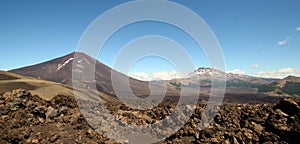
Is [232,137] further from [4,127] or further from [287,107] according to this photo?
[4,127]

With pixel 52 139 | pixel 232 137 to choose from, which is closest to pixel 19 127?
pixel 52 139

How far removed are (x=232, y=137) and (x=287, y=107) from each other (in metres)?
3.63

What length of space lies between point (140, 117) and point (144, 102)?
3.72 metres

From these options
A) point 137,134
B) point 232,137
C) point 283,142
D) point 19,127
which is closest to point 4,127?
point 19,127

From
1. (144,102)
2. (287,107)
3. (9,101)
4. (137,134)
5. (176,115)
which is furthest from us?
(144,102)

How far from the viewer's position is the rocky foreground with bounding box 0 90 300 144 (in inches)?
487

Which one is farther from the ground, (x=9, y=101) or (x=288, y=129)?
(x=9, y=101)

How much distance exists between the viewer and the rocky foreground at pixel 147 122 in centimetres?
1236

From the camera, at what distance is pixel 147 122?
1655 centimetres

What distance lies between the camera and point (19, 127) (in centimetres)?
1502

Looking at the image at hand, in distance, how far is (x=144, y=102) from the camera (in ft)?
68.0

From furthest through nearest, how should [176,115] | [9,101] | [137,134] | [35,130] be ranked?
[9,101] < [176,115] < [137,134] < [35,130]

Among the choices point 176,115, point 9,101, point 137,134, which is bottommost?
point 137,134

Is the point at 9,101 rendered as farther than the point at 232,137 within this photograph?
Yes
